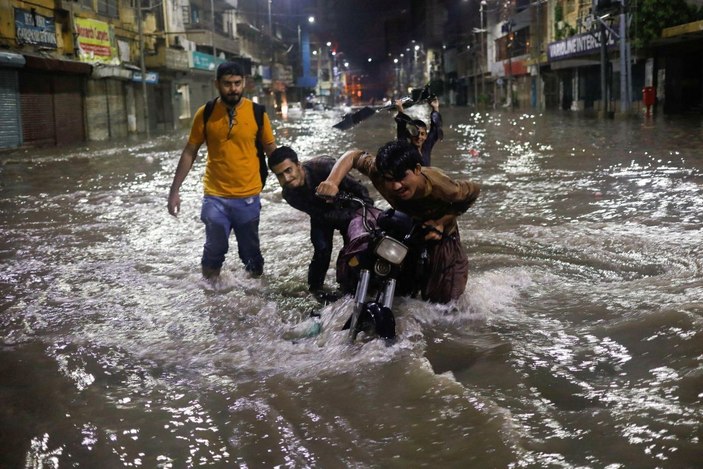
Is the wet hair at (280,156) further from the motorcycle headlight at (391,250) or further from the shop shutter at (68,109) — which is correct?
the shop shutter at (68,109)

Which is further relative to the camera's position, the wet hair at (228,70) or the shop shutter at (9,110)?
→ the shop shutter at (9,110)

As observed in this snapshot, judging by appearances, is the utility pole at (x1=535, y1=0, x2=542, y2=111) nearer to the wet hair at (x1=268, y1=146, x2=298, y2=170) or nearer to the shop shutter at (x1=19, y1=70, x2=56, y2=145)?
the shop shutter at (x1=19, y1=70, x2=56, y2=145)

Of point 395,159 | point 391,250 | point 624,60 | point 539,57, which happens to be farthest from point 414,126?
point 539,57

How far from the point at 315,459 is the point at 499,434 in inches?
31.0

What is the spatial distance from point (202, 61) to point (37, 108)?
21200 mm

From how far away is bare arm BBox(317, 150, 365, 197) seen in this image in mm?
4070

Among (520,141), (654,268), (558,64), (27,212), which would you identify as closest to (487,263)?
(654,268)

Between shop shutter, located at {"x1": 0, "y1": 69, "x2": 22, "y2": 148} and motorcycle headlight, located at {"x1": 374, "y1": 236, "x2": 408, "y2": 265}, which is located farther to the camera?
shop shutter, located at {"x1": 0, "y1": 69, "x2": 22, "y2": 148}

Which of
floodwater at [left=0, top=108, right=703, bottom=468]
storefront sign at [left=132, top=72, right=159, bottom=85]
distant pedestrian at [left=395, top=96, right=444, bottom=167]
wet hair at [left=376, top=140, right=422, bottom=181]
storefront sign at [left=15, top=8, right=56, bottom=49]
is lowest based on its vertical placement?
floodwater at [left=0, top=108, right=703, bottom=468]

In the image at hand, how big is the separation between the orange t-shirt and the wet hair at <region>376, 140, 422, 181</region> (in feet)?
5.70

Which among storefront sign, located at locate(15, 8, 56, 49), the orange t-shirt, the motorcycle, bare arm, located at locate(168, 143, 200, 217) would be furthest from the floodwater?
storefront sign, located at locate(15, 8, 56, 49)

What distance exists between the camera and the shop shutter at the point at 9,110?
2319cm

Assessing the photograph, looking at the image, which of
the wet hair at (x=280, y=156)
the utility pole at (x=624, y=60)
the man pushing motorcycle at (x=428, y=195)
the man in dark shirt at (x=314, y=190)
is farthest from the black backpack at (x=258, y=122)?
the utility pole at (x=624, y=60)

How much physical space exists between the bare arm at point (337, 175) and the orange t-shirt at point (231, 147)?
1.18 m
